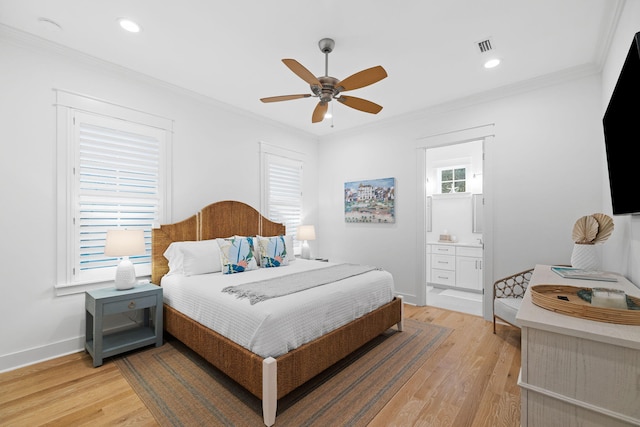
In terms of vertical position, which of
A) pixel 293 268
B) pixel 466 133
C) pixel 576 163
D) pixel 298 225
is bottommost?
Result: pixel 293 268

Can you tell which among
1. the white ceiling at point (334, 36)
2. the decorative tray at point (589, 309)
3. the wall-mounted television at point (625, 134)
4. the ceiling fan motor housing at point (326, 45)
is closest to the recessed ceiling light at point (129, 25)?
the white ceiling at point (334, 36)

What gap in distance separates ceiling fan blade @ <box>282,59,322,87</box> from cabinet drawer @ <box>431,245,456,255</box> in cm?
407

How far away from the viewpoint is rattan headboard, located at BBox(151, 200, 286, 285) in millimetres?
3201

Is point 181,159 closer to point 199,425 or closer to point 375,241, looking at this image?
point 199,425

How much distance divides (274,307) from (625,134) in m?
2.44

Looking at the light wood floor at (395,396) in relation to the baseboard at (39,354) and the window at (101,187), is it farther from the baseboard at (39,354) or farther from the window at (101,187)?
the window at (101,187)

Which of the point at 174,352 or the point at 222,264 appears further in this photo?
the point at 222,264

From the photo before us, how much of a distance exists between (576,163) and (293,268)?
3.33 metres

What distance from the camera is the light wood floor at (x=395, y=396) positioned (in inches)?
72.4

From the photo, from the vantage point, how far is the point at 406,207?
429 centimetres

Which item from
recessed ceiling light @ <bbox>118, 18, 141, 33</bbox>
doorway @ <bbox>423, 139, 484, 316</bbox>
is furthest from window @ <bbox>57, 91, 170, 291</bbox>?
doorway @ <bbox>423, 139, 484, 316</bbox>

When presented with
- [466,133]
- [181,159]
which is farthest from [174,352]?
[466,133]

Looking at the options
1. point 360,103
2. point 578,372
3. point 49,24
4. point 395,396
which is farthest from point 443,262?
point 49,24

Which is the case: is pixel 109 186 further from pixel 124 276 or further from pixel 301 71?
pixel 301 71
